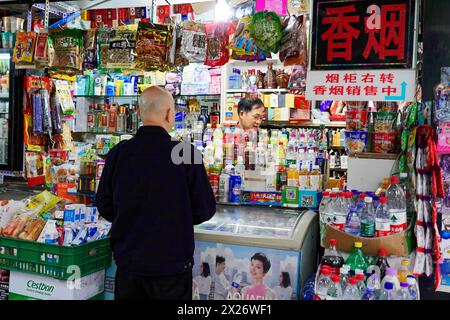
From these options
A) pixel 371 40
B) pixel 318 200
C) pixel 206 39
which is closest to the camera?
pixel 371 40

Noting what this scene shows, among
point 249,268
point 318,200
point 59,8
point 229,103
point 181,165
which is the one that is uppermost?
point 59,8

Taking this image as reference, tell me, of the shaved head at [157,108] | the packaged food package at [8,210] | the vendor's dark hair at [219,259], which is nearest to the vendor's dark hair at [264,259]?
the vendor's dark hair at [219,259]

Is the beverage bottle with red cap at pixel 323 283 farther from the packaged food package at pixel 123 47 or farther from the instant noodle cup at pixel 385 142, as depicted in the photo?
the packaged food package at pixel 123 47

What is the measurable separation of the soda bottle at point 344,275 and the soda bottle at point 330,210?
0.36 metres

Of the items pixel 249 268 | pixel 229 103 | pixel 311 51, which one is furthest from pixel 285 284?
pixel 229 103

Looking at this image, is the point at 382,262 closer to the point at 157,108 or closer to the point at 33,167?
the point at 157,108

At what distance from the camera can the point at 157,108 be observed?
238cm

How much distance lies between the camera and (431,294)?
9.58 feet

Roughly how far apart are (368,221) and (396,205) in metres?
0.23

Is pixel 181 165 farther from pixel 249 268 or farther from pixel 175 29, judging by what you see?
pixel 175 29

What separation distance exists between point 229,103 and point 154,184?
419 centimetres

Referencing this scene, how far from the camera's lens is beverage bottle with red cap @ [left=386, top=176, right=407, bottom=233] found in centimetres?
258

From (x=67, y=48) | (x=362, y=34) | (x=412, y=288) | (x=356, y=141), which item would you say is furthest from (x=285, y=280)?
(x=67, y=48)

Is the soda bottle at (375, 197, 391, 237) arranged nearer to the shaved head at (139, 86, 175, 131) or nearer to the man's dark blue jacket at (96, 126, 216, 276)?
the man's dark blue jacket at (96, 126, 216, 276)
